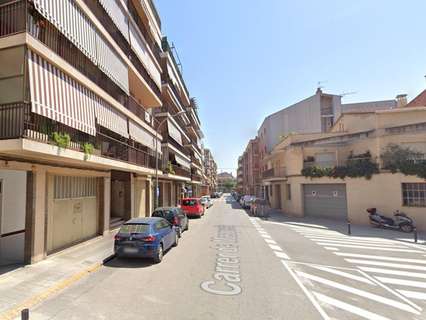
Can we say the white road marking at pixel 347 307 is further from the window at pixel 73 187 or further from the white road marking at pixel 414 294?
the window at pixel 73 187

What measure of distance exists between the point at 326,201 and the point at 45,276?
71.0 ft

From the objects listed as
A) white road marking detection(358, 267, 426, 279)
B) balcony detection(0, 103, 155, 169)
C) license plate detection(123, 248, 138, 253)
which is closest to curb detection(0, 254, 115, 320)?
license plate detection(123, 248, 138, 253)

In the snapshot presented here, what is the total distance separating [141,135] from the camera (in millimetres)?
16672

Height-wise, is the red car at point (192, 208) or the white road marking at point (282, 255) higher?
→ the red car at point (192, 208)

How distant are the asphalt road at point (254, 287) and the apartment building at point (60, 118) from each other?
347 centimetres

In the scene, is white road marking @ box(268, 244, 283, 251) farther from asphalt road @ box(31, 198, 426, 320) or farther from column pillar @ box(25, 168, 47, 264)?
column pillar @ box(25, 168, 47, 264)

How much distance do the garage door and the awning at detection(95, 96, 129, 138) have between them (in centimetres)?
277

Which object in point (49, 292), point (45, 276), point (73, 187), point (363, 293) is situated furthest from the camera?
point (73, 187)

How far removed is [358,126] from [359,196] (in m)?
6.22

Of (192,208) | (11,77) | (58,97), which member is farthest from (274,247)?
(192,208)

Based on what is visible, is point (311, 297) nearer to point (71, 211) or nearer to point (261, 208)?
point (71, 211)

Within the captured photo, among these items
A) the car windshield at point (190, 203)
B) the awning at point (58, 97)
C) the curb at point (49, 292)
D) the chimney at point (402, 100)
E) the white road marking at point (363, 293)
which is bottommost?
the white road marking at point (363, 293)

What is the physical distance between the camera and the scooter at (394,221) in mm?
16906

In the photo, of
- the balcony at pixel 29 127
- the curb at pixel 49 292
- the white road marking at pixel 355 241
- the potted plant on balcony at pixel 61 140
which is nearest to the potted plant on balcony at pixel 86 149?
the balcony at pixel 29 127
